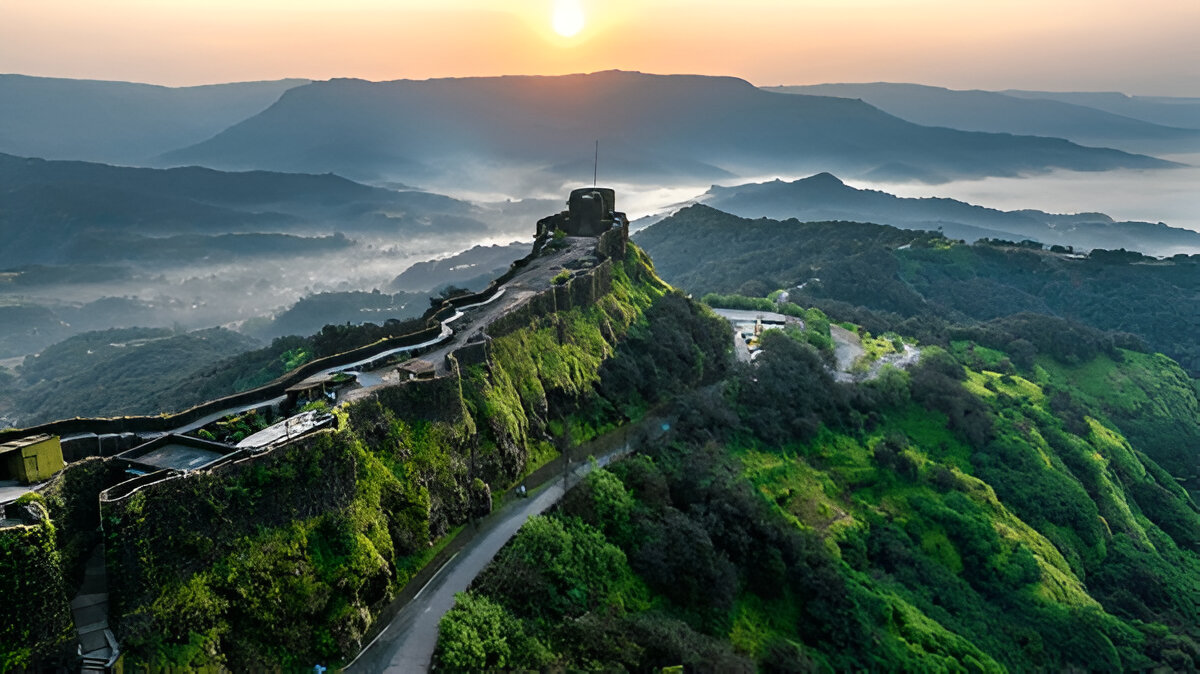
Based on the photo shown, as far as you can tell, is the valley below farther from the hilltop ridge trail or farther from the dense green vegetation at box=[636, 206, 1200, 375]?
the dense green vegetation at box=[636, 206, 1200, 375]

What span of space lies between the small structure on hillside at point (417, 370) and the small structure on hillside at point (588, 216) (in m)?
26.0

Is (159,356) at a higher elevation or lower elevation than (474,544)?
lower

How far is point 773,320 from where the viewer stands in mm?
65438


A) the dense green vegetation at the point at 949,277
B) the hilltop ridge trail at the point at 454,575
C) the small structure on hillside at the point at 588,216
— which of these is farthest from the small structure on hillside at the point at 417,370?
the dense green vegetation at the point at 949,277

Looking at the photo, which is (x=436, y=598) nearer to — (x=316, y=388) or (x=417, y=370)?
(x=316, y=388)

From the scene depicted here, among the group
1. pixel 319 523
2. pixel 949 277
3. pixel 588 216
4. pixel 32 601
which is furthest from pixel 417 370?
pixel 949 277

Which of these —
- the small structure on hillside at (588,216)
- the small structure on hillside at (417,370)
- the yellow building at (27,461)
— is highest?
the small structure on hillside at (588,216)

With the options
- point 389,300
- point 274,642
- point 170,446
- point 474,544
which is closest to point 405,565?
point 474,544

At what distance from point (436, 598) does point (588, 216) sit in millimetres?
33750

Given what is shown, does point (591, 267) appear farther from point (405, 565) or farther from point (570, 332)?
point (405, 565)

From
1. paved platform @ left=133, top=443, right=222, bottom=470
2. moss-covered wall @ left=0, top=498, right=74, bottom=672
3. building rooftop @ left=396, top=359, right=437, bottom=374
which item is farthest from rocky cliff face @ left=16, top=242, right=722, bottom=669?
paved platform @ left=133, top=443, right=222, bottom=470

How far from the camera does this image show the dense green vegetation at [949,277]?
101m

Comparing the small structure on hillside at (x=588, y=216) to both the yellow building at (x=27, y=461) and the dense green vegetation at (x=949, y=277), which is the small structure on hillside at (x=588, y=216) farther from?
the dense green vegetation at (x=949, y=277)

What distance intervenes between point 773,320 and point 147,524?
54511 millimetres
